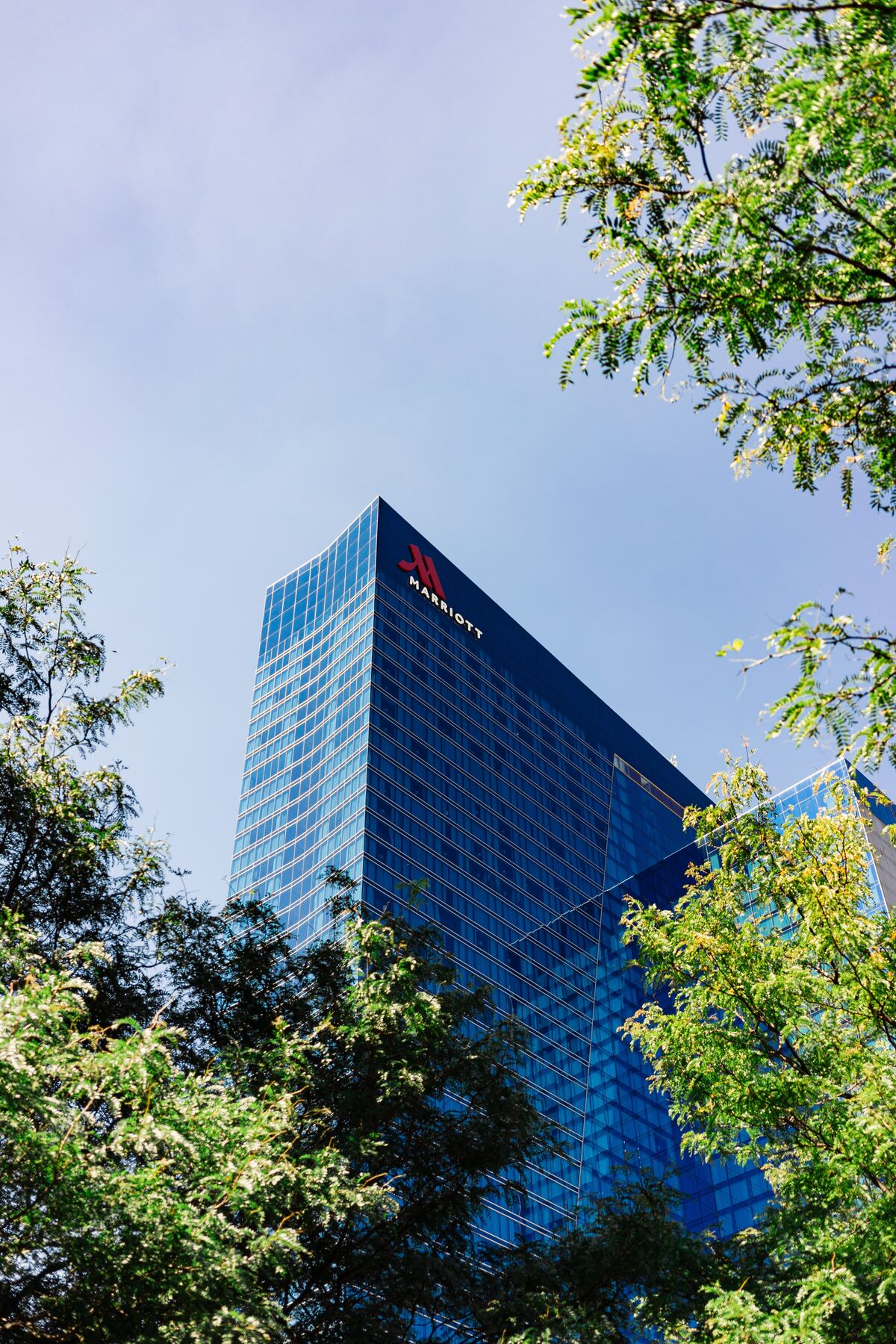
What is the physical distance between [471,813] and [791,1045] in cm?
7205

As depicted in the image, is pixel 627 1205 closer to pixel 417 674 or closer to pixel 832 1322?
pixel 832 1322

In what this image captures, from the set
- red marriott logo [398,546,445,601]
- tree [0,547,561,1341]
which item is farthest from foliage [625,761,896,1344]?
red marriott logo [398,546,445,601]

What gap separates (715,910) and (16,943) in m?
9.88

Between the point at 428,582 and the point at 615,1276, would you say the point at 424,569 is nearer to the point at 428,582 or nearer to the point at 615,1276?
the point at 428,582

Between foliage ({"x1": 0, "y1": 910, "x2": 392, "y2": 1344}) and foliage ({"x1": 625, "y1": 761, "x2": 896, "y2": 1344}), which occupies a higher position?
foliage ({"x1": 625, "y1": 761, "x2": 896, "y2": 1344})

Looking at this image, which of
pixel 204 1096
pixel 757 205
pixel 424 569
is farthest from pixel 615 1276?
pixel 424 569

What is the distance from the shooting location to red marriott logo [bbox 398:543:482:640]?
310 ft

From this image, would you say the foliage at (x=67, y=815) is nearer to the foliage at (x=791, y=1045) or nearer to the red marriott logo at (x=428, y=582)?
the foliage at (x=791, y=1045)

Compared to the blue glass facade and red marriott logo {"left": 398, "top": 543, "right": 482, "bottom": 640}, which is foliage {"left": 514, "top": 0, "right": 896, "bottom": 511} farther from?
red marriott logo {"left": 398, "top": 543, "right": 482, "bottom": 640}

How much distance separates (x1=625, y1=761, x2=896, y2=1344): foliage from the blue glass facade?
5437 cm

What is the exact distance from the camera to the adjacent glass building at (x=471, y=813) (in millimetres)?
76438

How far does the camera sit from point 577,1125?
7781 cm

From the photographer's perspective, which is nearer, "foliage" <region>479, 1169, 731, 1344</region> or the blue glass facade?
"foliage" <region>479, 1169, 731, 1344</region>

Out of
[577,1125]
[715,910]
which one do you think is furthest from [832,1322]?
[577,1125]
